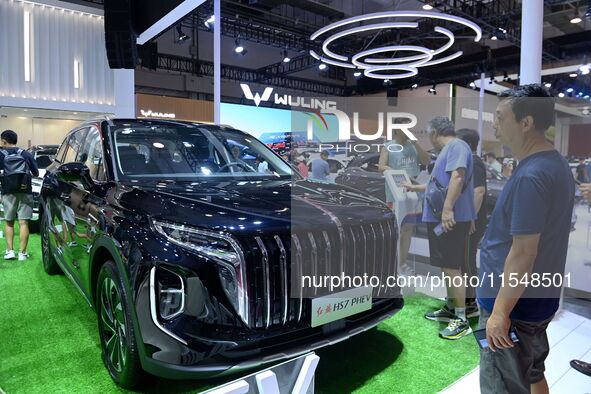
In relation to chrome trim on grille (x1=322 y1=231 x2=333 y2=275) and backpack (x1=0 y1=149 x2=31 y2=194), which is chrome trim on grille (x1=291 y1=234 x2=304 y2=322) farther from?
backpack (x1=0 y1=149 x2=31 y2=194)

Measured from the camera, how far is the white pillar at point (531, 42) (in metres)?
3.23

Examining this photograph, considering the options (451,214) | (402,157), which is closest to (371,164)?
(402,157)

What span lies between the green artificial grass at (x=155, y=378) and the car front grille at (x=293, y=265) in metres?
0.62

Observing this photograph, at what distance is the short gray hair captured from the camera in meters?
3.12

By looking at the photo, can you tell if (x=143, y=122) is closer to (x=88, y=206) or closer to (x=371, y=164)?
(x=88, y=206)

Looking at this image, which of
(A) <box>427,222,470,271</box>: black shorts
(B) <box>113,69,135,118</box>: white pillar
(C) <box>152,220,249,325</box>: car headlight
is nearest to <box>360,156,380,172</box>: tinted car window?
(A) <box>427,222,470,271</box>: black shorts

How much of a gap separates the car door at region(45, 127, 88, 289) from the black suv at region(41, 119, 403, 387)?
0.07 metres

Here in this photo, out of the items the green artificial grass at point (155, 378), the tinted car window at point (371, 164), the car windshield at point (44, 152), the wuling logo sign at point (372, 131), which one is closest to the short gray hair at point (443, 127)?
the wuling logo sign at point (372, 131)

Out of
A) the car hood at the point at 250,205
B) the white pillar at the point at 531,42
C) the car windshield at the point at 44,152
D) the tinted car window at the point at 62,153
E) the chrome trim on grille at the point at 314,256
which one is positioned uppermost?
the white pillar at the point at 531,42

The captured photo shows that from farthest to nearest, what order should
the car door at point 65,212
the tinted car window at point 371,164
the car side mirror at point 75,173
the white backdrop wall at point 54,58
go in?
the white backdrop wall at point 54,58 → the tinted car window at point 371,164 → the car door at point 65,212 → the car side mirror at point 75,173

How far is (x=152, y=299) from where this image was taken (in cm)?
179

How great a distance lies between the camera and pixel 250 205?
2057 mm

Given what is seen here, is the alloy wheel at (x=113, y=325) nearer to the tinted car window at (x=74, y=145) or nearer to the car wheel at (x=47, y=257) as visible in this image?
the tinted car window at (x=74, y=145)

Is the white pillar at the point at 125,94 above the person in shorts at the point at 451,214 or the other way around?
above
